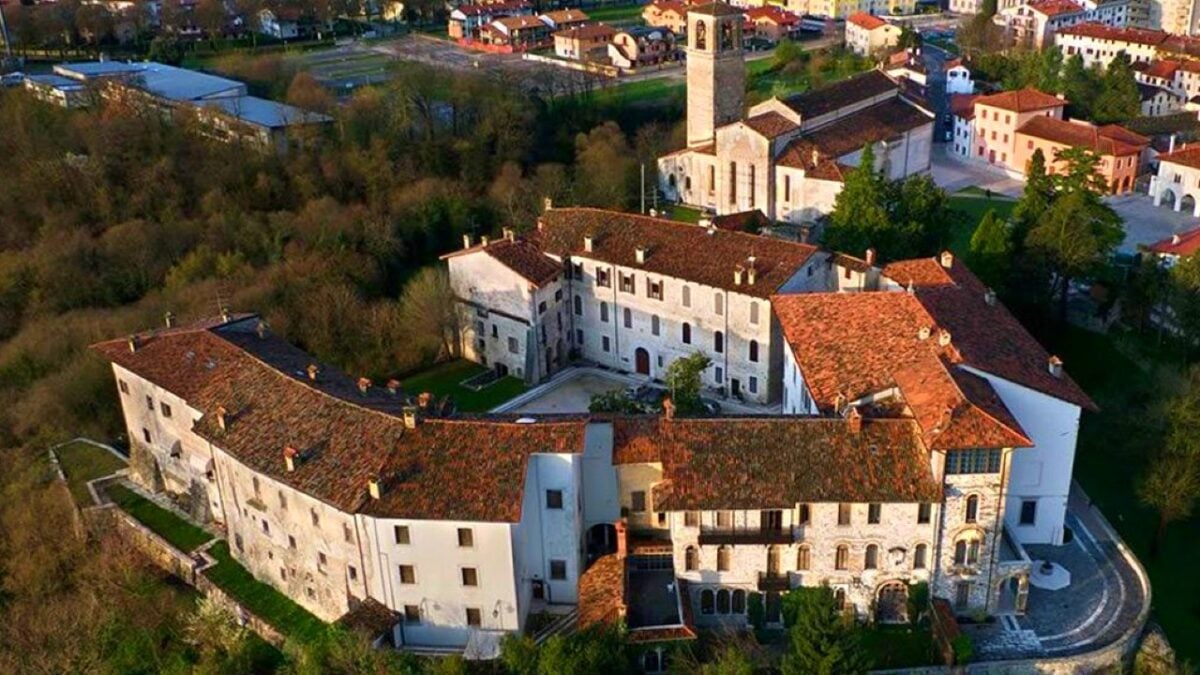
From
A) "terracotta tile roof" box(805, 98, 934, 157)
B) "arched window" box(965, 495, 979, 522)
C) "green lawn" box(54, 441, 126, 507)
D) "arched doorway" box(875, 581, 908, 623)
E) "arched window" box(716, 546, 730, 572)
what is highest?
"terracotta tile roof" box(805, 98, 934, 157)

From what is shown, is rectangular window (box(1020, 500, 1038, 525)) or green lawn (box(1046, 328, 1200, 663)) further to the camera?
rectangular window (box(1020, 500, 1038, 525))

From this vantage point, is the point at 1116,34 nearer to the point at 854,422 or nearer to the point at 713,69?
the point at 713,69

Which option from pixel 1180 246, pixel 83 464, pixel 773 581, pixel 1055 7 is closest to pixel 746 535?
pixel 773 581

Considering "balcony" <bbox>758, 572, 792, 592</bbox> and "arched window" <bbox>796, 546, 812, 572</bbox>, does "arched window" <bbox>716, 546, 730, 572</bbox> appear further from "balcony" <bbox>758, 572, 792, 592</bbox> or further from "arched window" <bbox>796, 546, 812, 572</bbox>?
"arched window" <bbox>796, 546, 812, 572</bbox>

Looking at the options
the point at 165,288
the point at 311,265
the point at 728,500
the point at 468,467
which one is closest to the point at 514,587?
the point at 468,467

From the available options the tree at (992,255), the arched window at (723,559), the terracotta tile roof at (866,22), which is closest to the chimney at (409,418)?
the arched window at (723,559)

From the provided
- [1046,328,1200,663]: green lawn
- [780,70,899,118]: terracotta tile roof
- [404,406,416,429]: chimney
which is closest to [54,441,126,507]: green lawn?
[404,406,416,429]: chimney

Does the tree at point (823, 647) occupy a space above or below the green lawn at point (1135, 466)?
above

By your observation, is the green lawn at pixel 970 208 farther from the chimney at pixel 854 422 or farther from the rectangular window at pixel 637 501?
the rectangular window at pixel 637 501
